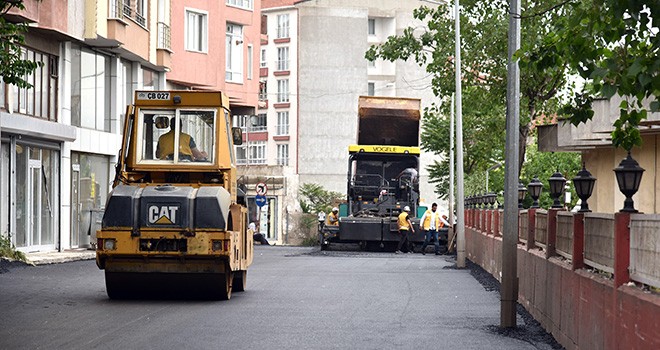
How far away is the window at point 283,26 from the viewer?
97.2m

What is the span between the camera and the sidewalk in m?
31.3

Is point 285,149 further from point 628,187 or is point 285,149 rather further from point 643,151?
point 628,187

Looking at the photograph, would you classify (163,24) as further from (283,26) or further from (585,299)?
(283,26)

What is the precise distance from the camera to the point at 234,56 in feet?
178

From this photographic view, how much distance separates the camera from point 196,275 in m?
19.8

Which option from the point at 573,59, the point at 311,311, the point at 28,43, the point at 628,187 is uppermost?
the point at 28,43

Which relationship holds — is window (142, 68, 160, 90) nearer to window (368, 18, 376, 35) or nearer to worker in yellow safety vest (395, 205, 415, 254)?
worker in yellow safety vest (395, 205, 415, 254)

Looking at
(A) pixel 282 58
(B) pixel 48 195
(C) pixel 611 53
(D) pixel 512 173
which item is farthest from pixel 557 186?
(A) pixel 282 58

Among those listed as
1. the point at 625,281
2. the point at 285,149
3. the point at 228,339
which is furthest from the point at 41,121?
the point at 285,149

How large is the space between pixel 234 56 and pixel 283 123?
44.2 meters

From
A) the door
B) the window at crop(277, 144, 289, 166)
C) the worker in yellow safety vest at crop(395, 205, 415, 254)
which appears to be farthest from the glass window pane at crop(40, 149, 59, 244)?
the window at crop(277, 144, 289, 166)

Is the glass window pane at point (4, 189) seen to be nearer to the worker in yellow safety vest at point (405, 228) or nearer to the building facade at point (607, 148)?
the building facade at point (607, 148)

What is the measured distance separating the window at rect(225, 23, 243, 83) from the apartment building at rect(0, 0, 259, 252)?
9.96ft

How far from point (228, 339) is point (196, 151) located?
6.95m
